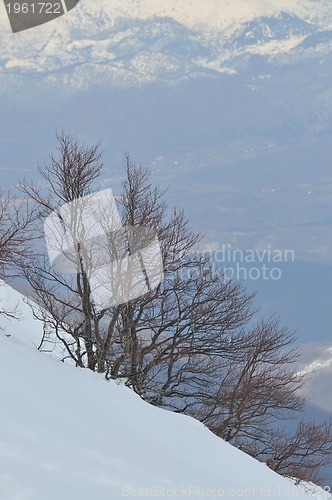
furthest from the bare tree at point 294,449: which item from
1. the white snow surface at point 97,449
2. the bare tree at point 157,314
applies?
the white snow surface at point 97,449

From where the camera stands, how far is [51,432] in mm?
9812

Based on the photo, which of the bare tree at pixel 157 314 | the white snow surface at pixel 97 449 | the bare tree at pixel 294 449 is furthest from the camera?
the bare tree at pixel 294 449

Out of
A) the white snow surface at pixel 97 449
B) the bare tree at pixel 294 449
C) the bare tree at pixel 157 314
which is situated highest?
the bare tree at pixel 157 314

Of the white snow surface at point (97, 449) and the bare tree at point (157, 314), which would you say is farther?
the bare tree at point (157, 314)

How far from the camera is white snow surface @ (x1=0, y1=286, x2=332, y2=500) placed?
8445 mm

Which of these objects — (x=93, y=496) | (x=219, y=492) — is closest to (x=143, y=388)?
(x=219, y=492)

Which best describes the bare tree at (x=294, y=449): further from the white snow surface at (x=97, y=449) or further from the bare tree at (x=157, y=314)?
the white snow surface at (x=97, y=449)

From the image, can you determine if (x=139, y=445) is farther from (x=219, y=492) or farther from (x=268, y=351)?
(x=268, y=351)

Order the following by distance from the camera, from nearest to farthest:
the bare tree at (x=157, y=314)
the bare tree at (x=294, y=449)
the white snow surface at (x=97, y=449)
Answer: the white snow surface at (x=97, y=449) < the bare tree at (x=157, y=314) < the bare tree at (x=294, y=449)

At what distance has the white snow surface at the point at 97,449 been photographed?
332 inches

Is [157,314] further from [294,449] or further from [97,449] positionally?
[97,449]

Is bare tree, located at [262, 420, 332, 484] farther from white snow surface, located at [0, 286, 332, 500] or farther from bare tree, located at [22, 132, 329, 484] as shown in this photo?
white snow surface, located at [0, 286, 332, 500]

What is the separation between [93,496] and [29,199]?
14.5 m

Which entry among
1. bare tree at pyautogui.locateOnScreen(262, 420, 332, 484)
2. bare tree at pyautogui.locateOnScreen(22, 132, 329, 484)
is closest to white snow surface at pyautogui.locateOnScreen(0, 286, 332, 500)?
bare tree at pyautogui.locateOnScreen(22, 132, 329, 484)
